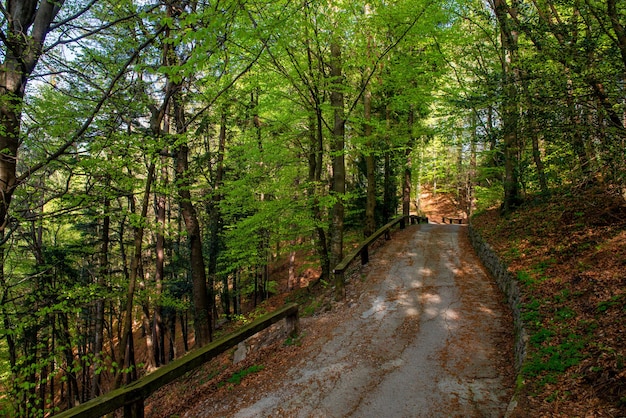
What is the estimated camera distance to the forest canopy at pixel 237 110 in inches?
197

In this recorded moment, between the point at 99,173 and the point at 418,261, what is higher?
the point at 99,173

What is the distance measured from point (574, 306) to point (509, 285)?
7.17 ft

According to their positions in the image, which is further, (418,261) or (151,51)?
(418,261)

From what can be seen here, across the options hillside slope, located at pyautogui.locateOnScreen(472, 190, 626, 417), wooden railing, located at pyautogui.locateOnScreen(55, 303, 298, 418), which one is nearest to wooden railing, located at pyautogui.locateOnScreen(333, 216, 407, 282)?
wooden railing, located at pyautogui.locateOnScreen(55, 303, 298, 418)

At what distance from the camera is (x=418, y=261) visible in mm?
10742

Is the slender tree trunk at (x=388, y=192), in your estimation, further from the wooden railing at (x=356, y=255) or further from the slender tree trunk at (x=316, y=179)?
the slender tree trunk at (x=316, y=179)

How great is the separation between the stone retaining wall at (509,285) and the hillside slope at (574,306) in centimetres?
16

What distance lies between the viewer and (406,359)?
5.45 m

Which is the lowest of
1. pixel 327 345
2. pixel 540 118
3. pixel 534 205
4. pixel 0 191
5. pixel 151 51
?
pixel 327 345

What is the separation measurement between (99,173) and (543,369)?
25.0ft

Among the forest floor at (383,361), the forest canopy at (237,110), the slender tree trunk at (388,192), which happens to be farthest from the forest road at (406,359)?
the slender tree trunk at (388,192)

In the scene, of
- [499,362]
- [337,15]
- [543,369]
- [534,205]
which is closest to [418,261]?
[534,205]

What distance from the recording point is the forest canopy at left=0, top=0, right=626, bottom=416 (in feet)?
16.4

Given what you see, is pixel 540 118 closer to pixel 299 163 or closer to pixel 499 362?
pixel 499 362
